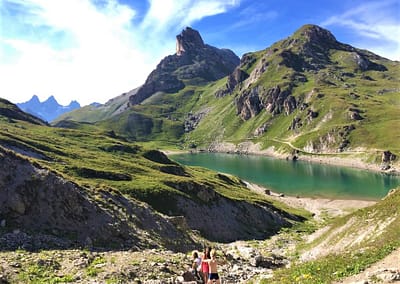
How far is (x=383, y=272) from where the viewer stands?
23094mm

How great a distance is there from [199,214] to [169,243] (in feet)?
85.0

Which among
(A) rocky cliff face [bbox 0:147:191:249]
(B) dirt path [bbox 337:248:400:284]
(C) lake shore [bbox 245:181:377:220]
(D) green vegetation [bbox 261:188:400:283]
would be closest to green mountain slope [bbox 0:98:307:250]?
(A) rocky cliff face [bbox 0:147:191:249]

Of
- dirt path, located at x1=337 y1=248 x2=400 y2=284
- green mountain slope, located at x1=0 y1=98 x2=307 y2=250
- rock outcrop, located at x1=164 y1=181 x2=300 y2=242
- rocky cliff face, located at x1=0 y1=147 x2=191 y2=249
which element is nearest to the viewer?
dirt path, located at x1=337 y1=248 x2=400 y2=284

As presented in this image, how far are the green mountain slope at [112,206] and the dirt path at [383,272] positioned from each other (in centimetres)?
2904

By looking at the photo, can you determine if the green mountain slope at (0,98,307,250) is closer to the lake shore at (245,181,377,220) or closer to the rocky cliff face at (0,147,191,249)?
the rocky cliff face at (0,147,191,249)

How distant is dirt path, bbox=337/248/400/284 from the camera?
867 inches

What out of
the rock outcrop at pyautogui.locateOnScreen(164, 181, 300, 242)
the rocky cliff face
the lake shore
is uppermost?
the rocky cliff face

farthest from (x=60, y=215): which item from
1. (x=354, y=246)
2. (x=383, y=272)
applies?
(x=383, y=272)

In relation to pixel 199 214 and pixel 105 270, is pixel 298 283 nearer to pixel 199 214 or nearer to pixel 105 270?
pixel 105 270

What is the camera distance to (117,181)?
81438 millimetres

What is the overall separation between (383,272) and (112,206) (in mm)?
38765

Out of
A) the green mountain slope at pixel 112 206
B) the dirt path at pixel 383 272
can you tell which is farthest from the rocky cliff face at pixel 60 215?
the dirt path at pixel 383 272

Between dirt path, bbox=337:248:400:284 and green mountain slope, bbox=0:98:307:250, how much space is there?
95.3ft

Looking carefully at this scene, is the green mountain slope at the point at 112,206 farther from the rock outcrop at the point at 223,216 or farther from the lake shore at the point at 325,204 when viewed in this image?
the lake shore at the point at 325,204
